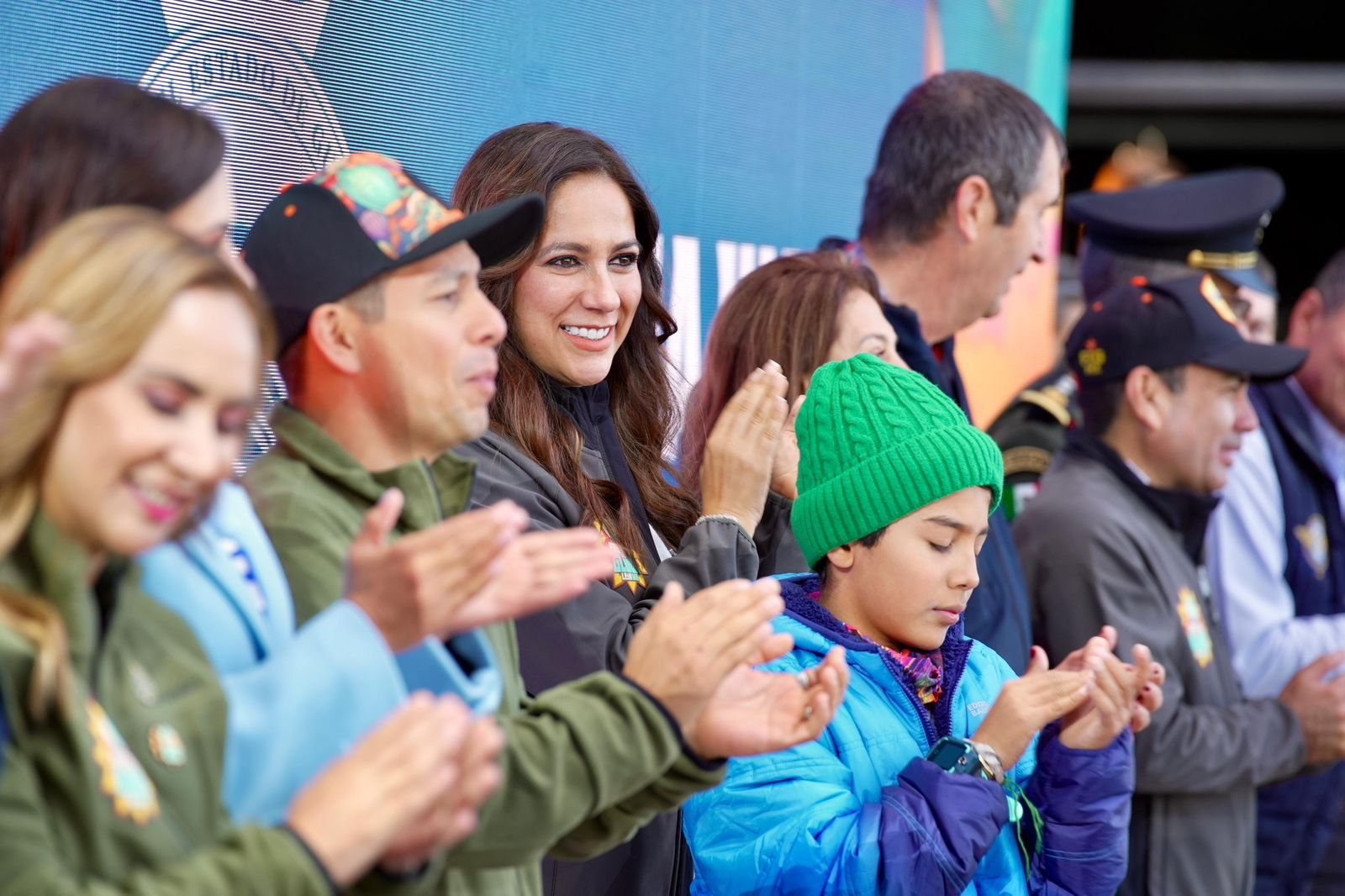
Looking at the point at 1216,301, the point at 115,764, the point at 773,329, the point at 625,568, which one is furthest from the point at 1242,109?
the point at 115,764

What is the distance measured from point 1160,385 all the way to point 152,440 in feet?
8.99

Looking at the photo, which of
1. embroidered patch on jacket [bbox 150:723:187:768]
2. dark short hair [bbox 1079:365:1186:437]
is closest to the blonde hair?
embroidered patch on jacket [bbox 150:723:187:768]

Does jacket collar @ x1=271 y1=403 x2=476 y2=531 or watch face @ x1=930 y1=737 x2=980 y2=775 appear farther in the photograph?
watch face @ x1=930 y1=737 x2=980 y2=775

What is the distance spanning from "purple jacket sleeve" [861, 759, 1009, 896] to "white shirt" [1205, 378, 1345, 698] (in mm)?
1955

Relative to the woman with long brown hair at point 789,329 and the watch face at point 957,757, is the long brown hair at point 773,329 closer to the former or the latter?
the woman with long brown hair at point 789,329

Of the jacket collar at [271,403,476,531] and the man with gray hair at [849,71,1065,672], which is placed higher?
the jacket collar at [271,403,476,531]

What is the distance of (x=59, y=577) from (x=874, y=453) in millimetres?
1353

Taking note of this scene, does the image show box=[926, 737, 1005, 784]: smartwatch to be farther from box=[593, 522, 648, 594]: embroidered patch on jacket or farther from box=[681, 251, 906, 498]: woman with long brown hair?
box=[681, 251, 906, 498]: woman with long brown hair

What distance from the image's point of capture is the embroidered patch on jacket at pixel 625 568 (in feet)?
7.88

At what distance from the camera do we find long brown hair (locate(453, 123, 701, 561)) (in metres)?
2.48

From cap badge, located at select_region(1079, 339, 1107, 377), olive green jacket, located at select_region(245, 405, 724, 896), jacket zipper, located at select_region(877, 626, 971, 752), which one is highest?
olive green jacket, located at select_region(245, 405, 724, 896)

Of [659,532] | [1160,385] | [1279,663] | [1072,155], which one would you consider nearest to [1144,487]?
[1160,385]

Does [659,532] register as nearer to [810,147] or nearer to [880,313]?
[880,313]

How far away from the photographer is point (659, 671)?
170 centimetres
